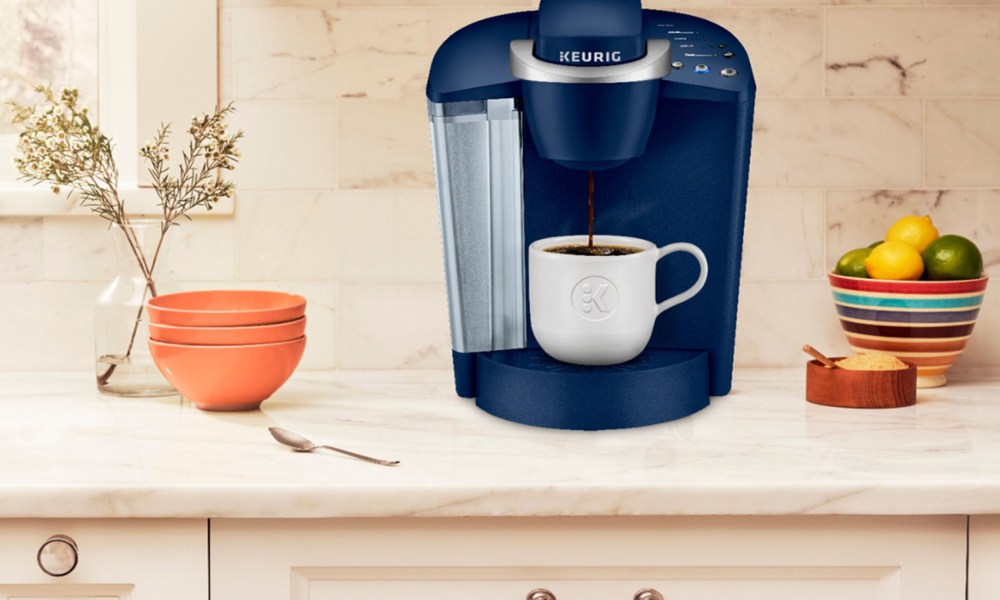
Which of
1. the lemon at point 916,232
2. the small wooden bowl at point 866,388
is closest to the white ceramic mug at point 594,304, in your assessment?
the small wooden bowl at point 866,388

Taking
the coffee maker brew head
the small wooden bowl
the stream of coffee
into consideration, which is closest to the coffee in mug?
the stream of coffee

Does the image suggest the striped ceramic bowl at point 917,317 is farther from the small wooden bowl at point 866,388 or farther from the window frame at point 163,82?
the window frame at point 163,82

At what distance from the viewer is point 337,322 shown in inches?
64.5

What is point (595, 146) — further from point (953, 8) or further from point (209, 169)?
point (953, 8)

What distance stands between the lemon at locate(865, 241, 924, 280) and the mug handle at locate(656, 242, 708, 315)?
273mm

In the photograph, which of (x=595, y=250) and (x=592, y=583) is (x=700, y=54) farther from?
(x=592, y=583)

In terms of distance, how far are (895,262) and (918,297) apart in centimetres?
5

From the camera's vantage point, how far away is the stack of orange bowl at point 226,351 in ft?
4.31

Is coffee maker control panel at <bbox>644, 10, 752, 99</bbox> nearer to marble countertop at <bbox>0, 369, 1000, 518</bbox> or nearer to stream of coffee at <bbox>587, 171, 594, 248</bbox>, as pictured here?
stream of coffee at <bbox>587, 171, 594, 248</bbox>

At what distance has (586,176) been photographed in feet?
4.54

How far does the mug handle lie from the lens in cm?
132

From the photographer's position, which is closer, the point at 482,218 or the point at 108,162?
the point at 482,218

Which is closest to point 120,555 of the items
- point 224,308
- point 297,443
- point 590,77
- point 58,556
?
point 58,556

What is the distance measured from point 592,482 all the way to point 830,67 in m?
0.82
